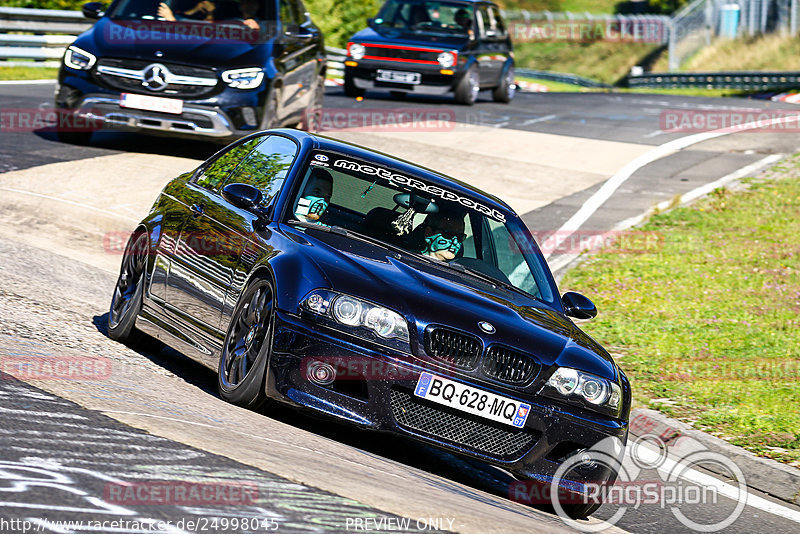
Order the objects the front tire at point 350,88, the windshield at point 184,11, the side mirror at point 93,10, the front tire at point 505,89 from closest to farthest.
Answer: the windshield at point 184,11, the side mirror at point 93,10, the front tire at point 350,88, the front tire at point 505,89

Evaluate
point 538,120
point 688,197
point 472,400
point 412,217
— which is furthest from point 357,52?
point 472,400

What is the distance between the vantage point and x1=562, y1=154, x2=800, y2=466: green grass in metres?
8.69

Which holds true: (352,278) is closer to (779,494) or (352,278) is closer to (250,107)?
(779,494)

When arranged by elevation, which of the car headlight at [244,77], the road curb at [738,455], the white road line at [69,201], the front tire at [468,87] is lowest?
the front tire at [468,87]

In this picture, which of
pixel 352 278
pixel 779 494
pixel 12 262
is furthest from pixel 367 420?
pixel 12 262

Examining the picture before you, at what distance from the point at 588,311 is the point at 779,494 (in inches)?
62.8

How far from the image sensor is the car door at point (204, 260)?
22.3ft

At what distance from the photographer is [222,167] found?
25.9ft

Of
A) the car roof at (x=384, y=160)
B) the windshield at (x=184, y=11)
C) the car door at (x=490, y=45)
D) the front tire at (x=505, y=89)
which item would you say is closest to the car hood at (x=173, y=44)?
the windshield at (x=184, y=11)

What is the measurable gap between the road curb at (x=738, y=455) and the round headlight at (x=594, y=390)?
1820mm

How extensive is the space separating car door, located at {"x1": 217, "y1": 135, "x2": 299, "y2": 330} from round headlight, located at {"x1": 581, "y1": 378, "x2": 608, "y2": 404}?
175cm

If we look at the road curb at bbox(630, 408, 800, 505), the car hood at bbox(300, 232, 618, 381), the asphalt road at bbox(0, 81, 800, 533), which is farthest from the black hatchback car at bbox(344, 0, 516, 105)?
the car hood at bbox(300, 232, 618, 381)

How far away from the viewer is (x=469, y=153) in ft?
59.7

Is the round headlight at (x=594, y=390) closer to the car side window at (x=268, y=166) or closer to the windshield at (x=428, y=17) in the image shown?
the car side window at (x=268, y=166)
